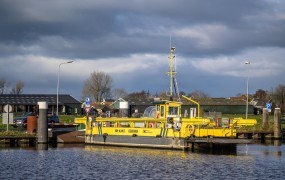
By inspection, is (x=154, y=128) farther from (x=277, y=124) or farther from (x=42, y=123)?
(x=277, y=124)

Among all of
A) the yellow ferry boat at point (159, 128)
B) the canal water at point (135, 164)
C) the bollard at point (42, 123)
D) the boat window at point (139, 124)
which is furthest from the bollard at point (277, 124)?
the bollard at point (42, 123)

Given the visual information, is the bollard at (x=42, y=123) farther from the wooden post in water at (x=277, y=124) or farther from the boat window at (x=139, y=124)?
the wooden post in water at (x=277, y=124)

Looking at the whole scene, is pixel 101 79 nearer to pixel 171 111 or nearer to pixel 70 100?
pixel 70 100

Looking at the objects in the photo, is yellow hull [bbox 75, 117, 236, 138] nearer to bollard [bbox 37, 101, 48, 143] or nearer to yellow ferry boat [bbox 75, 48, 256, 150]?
yellow ferry boat [bbox 75, 48, 256, 150]

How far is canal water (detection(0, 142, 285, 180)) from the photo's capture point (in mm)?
31297

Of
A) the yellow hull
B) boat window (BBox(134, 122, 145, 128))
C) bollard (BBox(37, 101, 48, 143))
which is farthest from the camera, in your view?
bollard (BBox(37, 101, 48, 143))

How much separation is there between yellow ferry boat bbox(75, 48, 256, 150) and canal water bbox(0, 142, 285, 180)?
63.2 inches

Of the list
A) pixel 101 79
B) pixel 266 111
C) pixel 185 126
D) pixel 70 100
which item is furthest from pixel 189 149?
pixel 101 79

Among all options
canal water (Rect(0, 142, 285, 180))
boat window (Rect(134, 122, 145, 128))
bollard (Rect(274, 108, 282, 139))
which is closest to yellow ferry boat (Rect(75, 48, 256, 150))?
boat window (Rect(134, 122, 145, 128))

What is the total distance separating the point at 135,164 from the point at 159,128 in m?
11.1

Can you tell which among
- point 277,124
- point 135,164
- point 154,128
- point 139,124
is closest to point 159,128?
point 154,128

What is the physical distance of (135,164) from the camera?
3619 cm

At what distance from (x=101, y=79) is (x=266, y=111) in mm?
102727

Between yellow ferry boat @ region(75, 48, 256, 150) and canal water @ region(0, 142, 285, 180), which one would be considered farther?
yellow ferry boat @ region(75, 48, 256, 150)
